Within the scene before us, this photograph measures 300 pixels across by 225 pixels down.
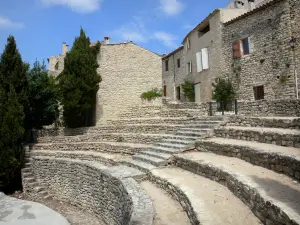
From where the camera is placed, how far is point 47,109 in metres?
17.1

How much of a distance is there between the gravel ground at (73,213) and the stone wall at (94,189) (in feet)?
0.64

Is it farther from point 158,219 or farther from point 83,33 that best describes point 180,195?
point 83,33

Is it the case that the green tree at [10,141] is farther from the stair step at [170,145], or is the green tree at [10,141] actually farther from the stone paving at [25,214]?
the stair step at [170,145]

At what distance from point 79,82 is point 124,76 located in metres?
3.95

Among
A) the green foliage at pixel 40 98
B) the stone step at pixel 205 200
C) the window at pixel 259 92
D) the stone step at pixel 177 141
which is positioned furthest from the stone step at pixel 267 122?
the green foliage at pixel 40 98

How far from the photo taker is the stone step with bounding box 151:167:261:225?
4.09 m

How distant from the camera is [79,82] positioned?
51.4 feet

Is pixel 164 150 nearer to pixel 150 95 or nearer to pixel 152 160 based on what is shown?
pixel 152 160

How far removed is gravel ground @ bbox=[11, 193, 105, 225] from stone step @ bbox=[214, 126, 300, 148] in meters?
5.42

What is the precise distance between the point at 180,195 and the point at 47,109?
557 inches

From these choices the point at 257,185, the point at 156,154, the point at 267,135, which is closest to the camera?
the point at 257,185

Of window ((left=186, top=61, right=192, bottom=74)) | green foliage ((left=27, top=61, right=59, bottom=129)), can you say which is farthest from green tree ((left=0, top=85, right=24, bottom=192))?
window ((left=186, top=61, right=192, bottom=74))

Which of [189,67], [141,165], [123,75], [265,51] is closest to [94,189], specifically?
[141,165]

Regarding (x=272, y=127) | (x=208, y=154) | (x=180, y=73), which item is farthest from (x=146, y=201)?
(x=180, y=73)
